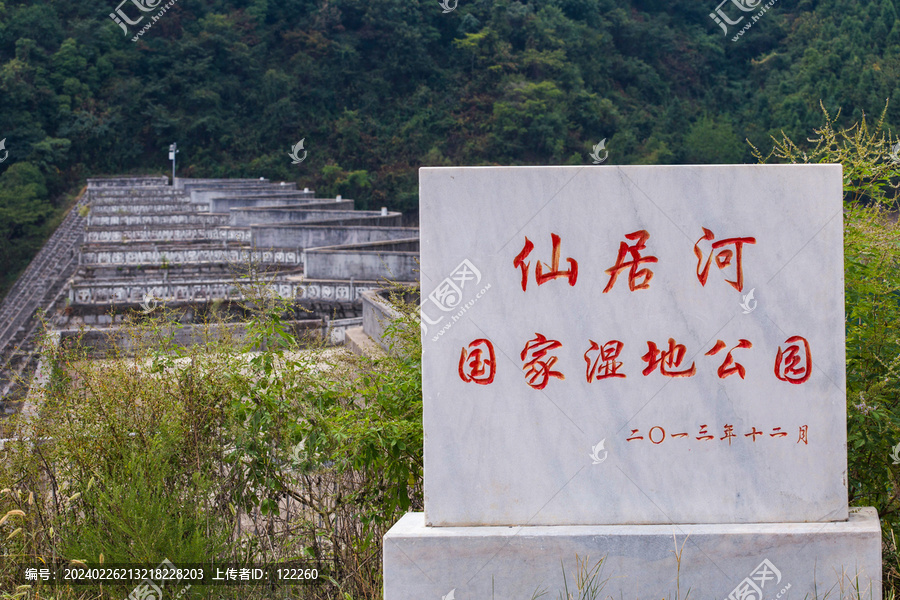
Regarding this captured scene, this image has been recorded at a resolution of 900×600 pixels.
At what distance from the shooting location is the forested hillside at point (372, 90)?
3231 centimetres

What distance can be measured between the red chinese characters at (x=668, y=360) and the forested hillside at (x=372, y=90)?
100.0ft

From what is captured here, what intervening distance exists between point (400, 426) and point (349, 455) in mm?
251

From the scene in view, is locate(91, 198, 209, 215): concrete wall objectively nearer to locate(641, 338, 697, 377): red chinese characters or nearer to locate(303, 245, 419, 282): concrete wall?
locate(303, 245, 419, 282): concrete wall

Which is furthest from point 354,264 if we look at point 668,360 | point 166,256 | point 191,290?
point 668,360

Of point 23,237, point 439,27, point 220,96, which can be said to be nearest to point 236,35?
point 220,96

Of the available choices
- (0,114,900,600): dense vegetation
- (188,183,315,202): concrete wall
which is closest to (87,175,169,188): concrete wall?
(188,183,315,202): concrete wall

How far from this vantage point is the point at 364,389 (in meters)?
2.94

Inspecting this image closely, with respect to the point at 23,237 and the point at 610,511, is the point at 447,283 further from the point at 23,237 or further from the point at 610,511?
the point at 23,237

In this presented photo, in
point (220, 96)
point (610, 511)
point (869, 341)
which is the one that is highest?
point (220, 96)

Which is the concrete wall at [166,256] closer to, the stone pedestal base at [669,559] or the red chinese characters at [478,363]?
the red chinese characters at [478,363]

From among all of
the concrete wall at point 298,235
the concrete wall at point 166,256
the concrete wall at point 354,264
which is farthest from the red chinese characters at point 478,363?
the concrete wall at point 298,235

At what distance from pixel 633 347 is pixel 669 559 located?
1.96ft

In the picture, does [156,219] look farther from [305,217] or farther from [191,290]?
[191,290]

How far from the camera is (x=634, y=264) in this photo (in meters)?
2.27
